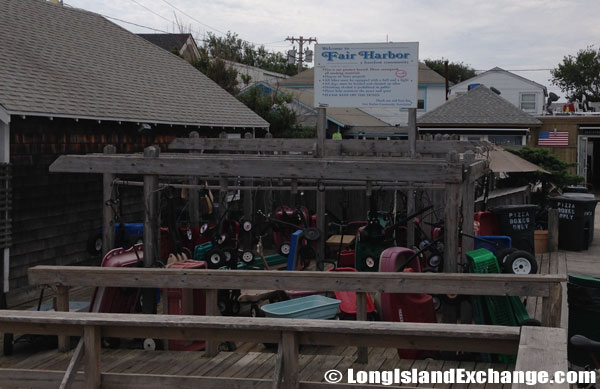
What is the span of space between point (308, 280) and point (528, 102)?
37805 mm

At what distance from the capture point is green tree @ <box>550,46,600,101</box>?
64.2 metres

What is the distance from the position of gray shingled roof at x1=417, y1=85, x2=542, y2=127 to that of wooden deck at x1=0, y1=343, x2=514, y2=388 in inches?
997

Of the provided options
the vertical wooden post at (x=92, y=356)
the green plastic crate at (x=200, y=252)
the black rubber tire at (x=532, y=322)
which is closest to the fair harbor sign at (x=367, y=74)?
the green plastic crate at (x=200, y=252)

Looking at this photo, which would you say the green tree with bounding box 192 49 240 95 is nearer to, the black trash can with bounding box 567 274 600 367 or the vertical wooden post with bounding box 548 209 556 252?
the vertical wooden post with bounding box 548 209 556 252

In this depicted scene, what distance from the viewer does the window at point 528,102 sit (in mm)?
42188

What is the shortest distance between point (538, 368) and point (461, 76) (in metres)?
84.9

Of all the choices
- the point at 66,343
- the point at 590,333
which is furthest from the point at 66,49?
the point at 590,333

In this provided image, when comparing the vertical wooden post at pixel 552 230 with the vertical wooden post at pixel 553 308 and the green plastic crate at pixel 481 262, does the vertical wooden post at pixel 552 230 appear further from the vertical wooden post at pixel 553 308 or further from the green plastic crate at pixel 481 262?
the vertical wooden post at pixel 553 308

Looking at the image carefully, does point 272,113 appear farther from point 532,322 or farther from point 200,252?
point 532,322

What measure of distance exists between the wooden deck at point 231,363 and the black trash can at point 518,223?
644cm

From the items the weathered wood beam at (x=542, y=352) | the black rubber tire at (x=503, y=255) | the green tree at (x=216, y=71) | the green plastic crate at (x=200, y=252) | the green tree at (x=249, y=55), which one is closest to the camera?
the weathered wood beam at (x=542, y=352)

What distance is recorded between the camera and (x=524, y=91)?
141 feet

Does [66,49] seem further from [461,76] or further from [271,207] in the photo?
[461,76]

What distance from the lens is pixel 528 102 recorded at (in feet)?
140
